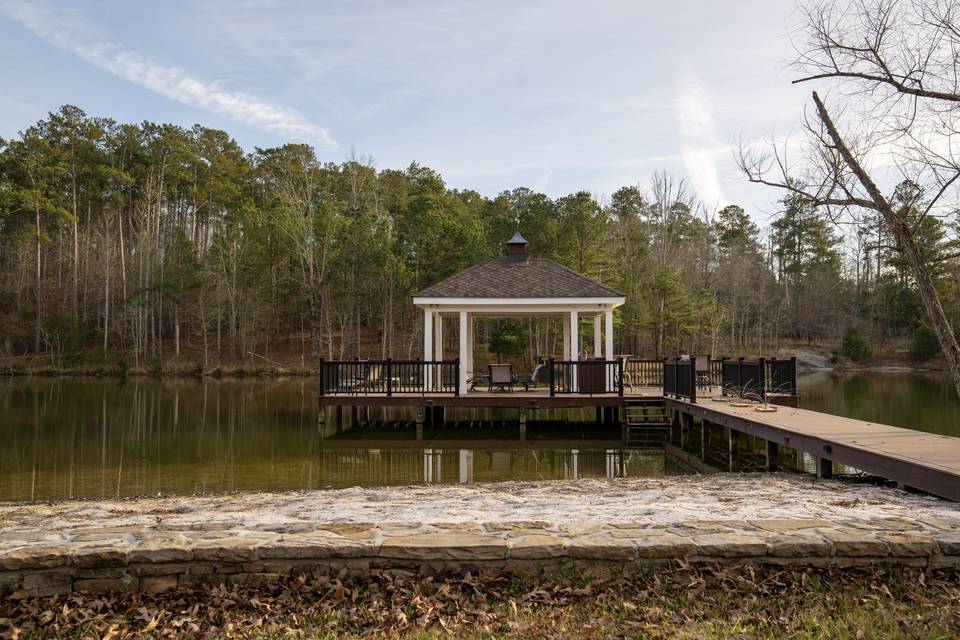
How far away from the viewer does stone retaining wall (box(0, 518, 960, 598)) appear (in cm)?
340

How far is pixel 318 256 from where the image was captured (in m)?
35.5

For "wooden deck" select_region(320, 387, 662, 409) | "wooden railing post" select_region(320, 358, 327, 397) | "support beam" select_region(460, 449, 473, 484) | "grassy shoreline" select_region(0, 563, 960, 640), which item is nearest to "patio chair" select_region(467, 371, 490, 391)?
"wooden deck" select_region(320, 387, 662, 409)

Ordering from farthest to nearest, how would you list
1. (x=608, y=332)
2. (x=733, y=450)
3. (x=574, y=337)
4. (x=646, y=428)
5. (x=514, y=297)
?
1. (x=608, y=332)
2. (x=574, y=337)
3. (x=514, y=297)
4. (x=646, y=428)
5. (x=733, y=450)

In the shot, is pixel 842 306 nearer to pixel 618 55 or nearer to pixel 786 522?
pixel 618 55

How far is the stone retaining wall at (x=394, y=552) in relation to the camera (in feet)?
11.1

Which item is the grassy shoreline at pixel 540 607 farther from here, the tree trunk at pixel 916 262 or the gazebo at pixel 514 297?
the gazebo at pixel 514 297

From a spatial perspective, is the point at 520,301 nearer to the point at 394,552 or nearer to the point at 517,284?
the point at 517,284

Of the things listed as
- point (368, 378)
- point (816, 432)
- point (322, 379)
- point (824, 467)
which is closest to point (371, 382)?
point (368, 378)

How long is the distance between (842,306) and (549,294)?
37993 millimetres

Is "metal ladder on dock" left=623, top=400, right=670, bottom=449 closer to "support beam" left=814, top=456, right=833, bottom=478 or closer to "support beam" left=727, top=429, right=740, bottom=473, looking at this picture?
"support beam" left=727, top=429, right=740, bottom=473

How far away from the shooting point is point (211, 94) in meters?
22.0

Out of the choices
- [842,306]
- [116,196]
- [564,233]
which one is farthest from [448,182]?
[842,306]

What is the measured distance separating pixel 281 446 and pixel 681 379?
8231mm

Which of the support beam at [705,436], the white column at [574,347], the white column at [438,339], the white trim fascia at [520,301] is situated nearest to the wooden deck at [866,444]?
the support beam at [705,436]
